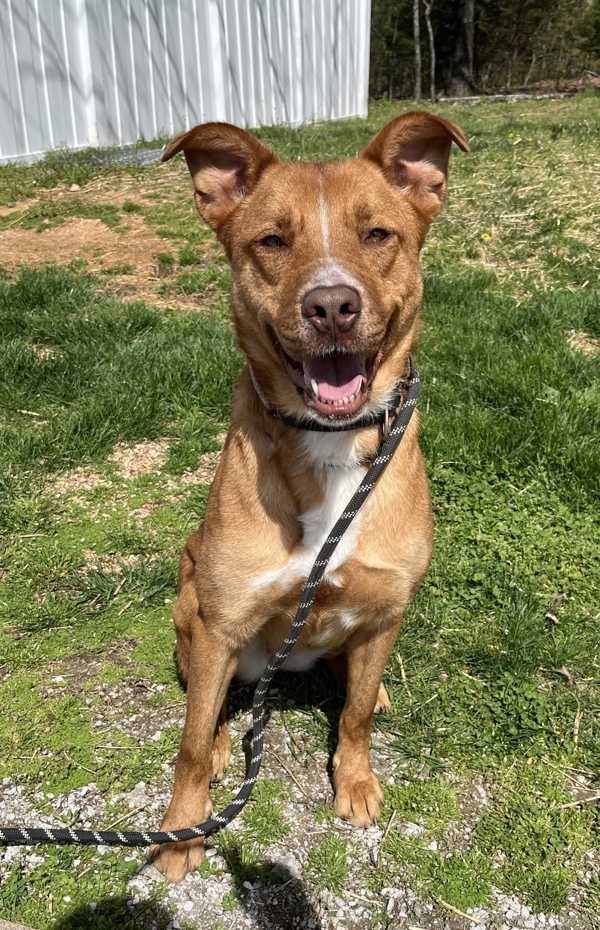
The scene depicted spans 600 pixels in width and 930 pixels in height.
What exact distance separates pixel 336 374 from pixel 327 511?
465 millimetres

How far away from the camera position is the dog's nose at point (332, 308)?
209cm

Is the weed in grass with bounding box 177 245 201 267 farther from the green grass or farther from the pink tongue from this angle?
the pink tongue

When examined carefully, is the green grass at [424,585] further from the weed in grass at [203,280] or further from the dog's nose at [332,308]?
the dog's nose at [332,308]

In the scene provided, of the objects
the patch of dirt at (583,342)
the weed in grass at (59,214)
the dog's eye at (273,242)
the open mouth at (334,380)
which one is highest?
the dog's eye at (273,242)

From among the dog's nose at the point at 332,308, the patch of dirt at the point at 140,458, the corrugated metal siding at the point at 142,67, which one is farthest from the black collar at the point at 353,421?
the corrugated metal siding at the point at 142,67

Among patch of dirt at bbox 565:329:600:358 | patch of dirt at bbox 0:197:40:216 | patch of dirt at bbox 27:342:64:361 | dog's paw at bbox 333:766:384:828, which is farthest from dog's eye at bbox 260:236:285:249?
patch of dirt at bbox 0:197:40:216

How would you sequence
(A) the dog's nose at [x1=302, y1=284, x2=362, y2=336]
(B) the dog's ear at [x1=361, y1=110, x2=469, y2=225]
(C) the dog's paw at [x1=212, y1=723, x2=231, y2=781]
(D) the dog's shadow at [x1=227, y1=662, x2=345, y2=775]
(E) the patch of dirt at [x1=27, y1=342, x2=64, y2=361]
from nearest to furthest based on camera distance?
1. (A) the dog's nose at [x1=302, y1=284, x2=362, y2=336]
2. (B) the dog's ear at [x1=361, y1=110, x2=469, y2=225]
3. (C) the dog's paw at [x1=212, y1=723, x2=231, y2=781]
4. (D) the dog's shadow at [x1=227, y1=662, x2=345, y2=775]
5. (E) the patch of dirt at [x1=27, y1=342, x2=64, y2=361]

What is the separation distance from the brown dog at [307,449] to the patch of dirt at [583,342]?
3.08 meters

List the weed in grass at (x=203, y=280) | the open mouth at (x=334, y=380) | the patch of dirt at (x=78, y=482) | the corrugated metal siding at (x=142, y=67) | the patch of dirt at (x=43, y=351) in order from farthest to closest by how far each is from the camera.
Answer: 1. the corrugated metal siding at (x=142, y=67)
2. the weed in grass at (x=203, y=280)
3. the patch of dirt at (x=43, y=351)
4. the patch of dirt at (x=78, y=482)
5. the open mouth at (x=334, y=380)

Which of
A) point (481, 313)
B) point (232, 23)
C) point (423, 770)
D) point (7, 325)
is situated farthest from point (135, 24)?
point (423, 770)

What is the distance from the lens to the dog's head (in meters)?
2.18

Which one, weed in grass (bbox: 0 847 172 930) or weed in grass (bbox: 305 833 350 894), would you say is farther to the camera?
weed in grass (bbox: 305 833 350 894)

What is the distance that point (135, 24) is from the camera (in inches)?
391

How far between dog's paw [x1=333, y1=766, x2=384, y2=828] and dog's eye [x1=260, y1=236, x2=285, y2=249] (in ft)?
6.37
